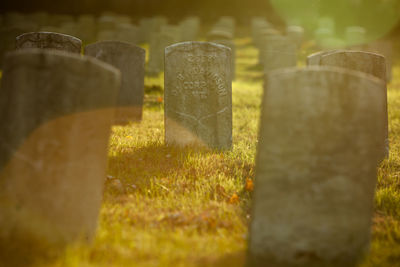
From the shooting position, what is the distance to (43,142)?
6.20 feet

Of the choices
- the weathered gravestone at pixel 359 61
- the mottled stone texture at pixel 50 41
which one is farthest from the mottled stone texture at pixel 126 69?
the weathered gravestone at pixel 359 61

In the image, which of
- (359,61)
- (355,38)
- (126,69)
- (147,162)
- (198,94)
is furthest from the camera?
(355,38)

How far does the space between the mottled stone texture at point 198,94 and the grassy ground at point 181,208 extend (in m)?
0.26

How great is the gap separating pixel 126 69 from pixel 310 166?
4594 mm

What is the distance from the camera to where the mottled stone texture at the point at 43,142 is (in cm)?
190

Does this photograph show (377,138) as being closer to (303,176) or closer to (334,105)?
(334,105)

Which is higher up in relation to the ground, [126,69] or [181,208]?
[126,69]

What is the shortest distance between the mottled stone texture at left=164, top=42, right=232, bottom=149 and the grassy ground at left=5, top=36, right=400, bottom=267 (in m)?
0.26

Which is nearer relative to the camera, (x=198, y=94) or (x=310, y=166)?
(x=310, y=166)

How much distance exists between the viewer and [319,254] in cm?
197

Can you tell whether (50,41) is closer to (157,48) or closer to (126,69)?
(126,69)

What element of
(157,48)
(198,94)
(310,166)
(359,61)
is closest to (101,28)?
(157,48)

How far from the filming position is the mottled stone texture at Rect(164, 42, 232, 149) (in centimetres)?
416

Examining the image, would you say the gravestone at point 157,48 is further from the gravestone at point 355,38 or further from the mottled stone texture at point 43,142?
the gravestone at point 355,38
